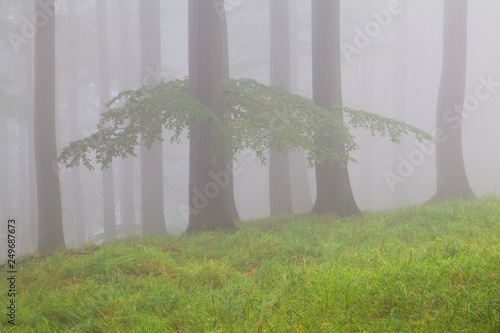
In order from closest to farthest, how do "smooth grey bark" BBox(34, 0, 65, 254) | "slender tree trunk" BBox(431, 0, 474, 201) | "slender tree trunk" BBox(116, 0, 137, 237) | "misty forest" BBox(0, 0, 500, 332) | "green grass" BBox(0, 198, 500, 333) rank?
"green grass" BBox(0, 198, 500, 333) < "misty forest" BBox(0, 0, 500, 332) < "smooth grey bark" BBox(34, 0, 65, 254) < "slender tree trunk" BBox(431, 0, 474, 201) < "slender tree trunk" BBox(116, 0, 137, 237)

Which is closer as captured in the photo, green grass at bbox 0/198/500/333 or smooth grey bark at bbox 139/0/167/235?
green grass at bbox 0/198/500/333

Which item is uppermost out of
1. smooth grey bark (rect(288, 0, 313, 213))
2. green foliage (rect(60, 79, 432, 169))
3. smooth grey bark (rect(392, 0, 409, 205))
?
smooth grey bark (rect(392, 0, 409, 205))

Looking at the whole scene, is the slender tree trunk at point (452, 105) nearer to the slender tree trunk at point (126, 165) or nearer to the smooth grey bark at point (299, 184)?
the smooth grey bark at point (299, 184)

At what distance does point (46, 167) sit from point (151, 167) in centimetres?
517

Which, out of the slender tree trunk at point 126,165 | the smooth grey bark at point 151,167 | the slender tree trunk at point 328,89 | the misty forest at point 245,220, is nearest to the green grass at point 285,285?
the misty forest at point 245,220

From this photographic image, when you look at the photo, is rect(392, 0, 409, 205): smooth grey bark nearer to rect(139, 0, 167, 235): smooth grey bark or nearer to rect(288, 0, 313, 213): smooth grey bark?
rect(288, 0, 313, 213): smooth grey bark

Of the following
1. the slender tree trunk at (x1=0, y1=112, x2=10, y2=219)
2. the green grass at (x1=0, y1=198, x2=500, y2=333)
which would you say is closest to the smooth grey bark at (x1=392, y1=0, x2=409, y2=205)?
the green grass at (x1=0, y1=198, x2=500, y2=333)

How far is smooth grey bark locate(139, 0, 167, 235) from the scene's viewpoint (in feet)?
52.5

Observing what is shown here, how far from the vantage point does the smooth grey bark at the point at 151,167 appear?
52.5 feet

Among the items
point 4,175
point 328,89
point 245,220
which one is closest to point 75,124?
point 4,175

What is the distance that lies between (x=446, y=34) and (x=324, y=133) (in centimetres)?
690

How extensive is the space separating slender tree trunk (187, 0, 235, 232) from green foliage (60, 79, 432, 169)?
224 mm

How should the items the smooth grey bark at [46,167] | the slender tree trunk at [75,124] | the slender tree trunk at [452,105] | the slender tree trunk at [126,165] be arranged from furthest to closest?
the slender tree trunk at [75,124] → the slender tree trunk at [126,165] → the slender tree trunk at [452,105] → the smooth grey bark at [46,167]

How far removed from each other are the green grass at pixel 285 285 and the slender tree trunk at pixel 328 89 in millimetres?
2446
